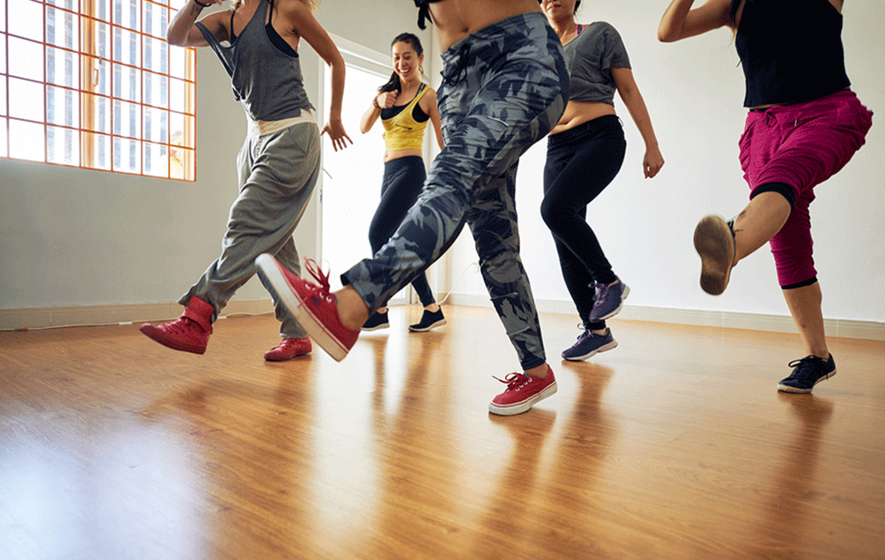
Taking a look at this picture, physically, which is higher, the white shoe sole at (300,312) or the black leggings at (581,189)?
the black leggings at (581,189)

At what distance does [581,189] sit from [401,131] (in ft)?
3.82

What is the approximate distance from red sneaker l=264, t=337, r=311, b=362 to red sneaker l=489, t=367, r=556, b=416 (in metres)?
0.90

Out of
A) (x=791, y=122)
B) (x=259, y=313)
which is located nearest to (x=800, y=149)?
(x=791, y=122)

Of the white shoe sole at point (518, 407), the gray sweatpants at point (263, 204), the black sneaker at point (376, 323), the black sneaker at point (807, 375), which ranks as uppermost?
the gray sweatpants at point (263, 204)

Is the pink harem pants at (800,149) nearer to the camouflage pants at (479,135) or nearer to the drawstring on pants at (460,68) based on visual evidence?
the camouflage pants at (479,135)

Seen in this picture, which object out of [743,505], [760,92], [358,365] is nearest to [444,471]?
[743,505]

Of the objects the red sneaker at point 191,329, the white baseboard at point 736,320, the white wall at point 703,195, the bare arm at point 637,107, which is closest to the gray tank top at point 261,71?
the red sneaker at point 191,329

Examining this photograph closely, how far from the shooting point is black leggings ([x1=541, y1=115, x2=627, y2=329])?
6.13 feet

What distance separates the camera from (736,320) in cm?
356

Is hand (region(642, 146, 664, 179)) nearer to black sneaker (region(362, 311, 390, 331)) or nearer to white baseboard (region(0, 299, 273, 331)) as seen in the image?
black sneaker (region(362, 311, 390, 331))

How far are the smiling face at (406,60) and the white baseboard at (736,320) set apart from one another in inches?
90.4

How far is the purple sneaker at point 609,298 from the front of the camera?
6.33 ft

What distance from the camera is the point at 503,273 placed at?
4.21 ft

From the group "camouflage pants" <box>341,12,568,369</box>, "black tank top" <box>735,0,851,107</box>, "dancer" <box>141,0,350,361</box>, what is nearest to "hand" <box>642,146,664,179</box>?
"black tank top" <box>735,0,851,107</box>
